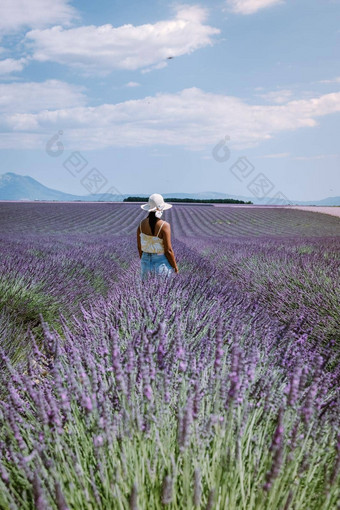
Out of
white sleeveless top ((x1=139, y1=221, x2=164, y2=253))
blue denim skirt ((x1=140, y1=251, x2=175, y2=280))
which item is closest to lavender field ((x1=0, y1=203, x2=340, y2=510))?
blue denim skirt ((x1=140, y1=251, x2=175, y2=280))

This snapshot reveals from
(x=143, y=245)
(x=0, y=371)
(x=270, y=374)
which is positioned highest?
(x=143, y=245)

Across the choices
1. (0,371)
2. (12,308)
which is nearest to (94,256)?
(12,308)

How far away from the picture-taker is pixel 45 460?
123cm

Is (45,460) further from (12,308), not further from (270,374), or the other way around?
(12,308)

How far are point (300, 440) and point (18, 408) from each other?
38.4 inches

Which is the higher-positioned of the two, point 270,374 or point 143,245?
point 143,245

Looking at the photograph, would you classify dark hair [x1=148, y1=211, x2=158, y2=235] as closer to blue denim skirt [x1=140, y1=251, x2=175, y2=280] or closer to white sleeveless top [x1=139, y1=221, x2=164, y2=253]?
white sleeveless top [x1=139, y1=221, x2=164, y2=253]

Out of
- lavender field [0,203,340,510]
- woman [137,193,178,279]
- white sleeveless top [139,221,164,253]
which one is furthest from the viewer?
white sleeveless top [139,221,164,253]

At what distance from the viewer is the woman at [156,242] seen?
15.3 feet

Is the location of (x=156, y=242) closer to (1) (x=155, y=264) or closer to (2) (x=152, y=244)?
(2) (x=152, y=244)

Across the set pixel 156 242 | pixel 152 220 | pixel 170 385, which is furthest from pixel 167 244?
pixel 170 385

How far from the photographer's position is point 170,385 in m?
1.82

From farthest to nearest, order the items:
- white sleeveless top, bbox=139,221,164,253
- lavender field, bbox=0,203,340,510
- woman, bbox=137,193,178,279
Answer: white sleeveless top, bbox=139,221,164,253, woman, bbox=137,193,178,279, lavender field, bbox=0,203,340,510

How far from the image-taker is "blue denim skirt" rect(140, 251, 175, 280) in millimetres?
4852
